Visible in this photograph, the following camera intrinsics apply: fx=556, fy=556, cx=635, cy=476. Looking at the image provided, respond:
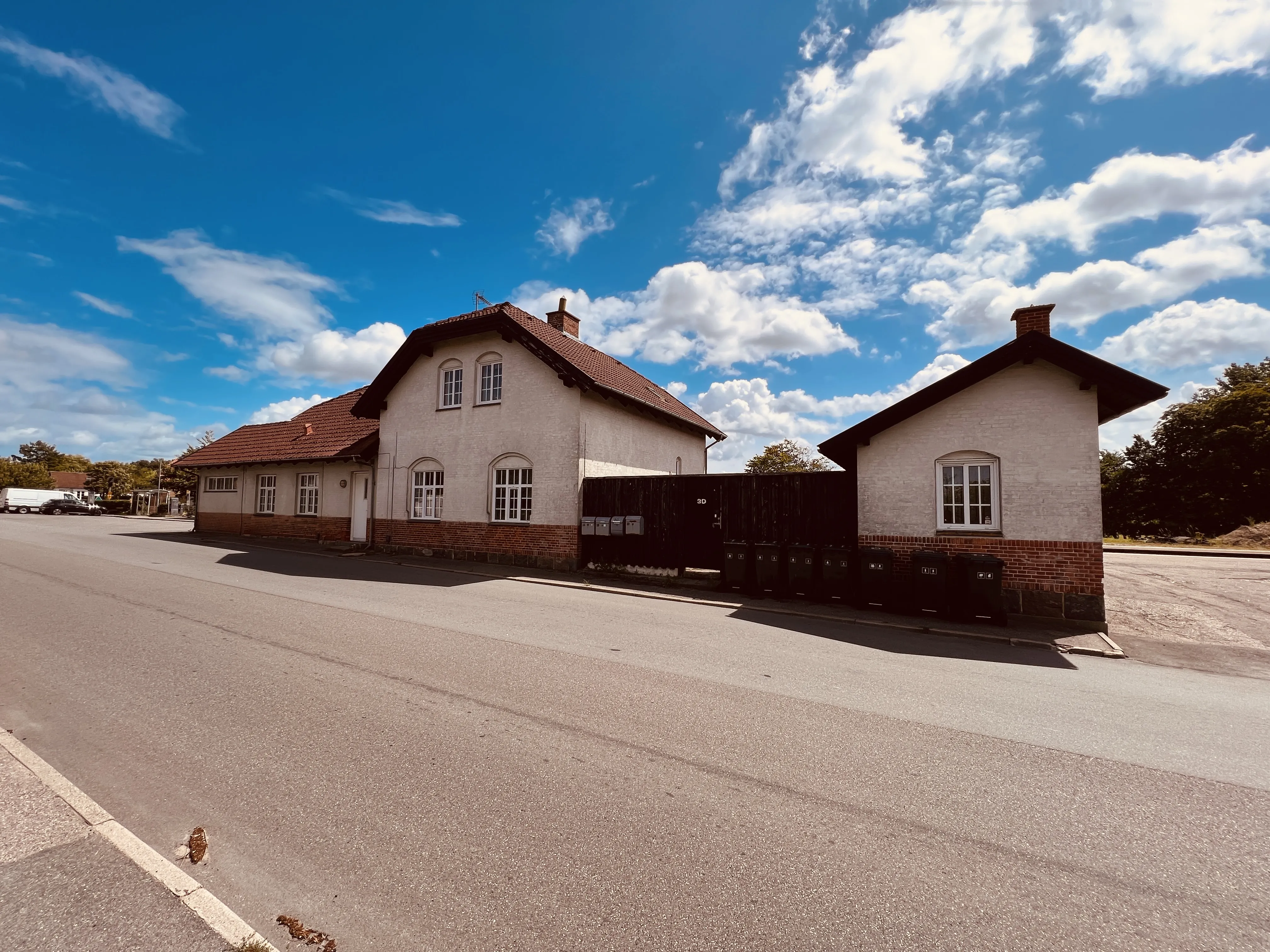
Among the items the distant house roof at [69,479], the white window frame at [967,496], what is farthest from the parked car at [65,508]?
the white window frame at [967,496]

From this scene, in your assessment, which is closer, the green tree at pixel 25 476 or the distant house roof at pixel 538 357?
the distant house roof at pixel 538 357

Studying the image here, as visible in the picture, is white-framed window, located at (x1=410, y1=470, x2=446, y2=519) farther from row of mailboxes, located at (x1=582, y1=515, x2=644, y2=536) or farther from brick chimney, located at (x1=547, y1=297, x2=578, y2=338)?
brick chimney, located at (x1=547, y1=297, x2=578, y2=338)

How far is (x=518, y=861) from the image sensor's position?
2.79 m

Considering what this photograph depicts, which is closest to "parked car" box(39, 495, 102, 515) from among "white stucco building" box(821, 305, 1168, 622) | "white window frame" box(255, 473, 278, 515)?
"white window frame" box(255, 473, 278, 515)

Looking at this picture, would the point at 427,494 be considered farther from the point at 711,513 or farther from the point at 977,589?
the point at 977,589

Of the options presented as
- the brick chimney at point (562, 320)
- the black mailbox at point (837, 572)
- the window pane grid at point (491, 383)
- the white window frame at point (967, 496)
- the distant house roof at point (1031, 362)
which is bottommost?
the black mailbox at point (837, 572)

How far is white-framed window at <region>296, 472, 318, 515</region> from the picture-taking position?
2114 centimetres

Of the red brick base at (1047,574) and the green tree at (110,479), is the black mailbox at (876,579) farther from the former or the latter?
the green tree at (110,479)

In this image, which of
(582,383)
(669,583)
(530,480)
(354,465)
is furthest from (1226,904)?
(354,465)

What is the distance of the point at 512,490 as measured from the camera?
1600cm

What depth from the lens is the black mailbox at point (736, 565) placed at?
11.8 m

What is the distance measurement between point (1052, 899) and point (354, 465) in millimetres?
20975

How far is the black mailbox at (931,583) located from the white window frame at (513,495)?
9658mm

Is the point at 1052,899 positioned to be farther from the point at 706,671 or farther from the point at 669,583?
the point at 669,583
